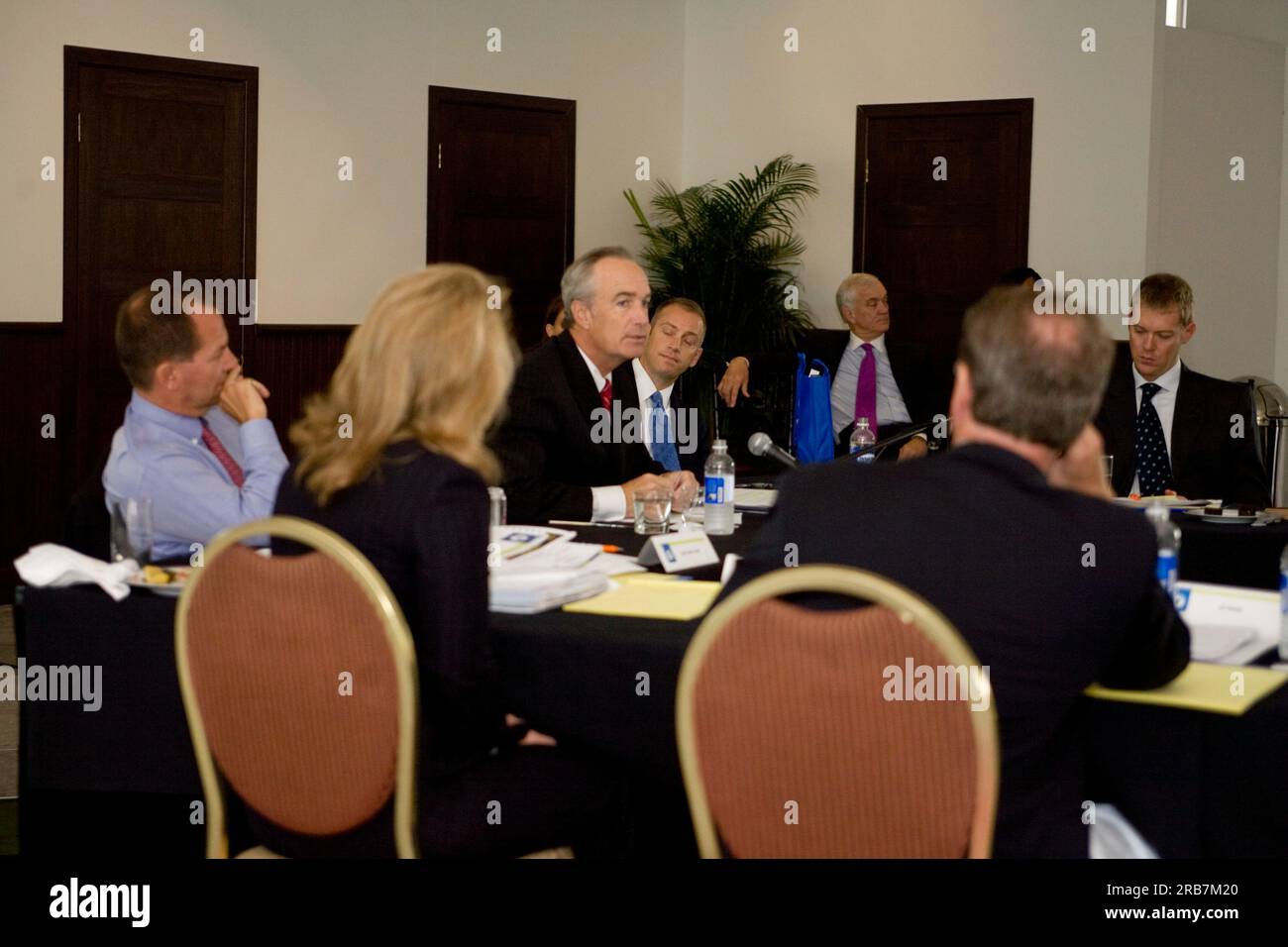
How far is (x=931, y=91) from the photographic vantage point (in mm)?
8344

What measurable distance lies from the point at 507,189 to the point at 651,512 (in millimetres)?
5113

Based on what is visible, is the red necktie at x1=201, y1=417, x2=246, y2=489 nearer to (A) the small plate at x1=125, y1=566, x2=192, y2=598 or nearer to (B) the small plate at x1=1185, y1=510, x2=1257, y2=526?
(A) the small plate at x1=125, y1=566, x2=192, y2=598

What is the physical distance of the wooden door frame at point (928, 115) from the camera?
26.5 feet

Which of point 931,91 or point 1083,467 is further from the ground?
point 931,91

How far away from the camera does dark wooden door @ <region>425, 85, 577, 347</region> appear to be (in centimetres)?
814

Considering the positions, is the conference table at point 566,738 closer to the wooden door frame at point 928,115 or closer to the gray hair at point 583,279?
the gray hair at point 583,279

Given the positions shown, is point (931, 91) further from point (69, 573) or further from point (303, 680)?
point (303, 680)

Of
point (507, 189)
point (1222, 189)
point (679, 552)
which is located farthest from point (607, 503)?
point (1222, 189)

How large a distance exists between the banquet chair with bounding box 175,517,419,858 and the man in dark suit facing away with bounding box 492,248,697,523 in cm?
173

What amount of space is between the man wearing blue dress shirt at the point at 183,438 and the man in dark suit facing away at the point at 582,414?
2.55ft

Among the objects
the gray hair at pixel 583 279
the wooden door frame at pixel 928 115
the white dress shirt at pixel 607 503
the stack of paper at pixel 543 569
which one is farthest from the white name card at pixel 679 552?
the wooden door frame at pixel 928 115
